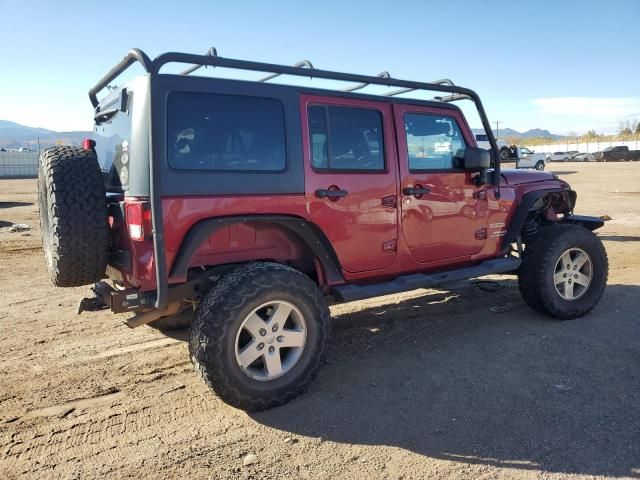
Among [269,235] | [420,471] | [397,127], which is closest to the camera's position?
[420,471]

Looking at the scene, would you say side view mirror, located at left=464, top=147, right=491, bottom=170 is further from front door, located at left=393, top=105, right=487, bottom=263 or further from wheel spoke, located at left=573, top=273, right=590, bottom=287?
wheel spoke, located at left=573, top=273, right=590, bottom=287

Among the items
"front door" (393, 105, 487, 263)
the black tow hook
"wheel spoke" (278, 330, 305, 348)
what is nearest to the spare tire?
the black tow hook

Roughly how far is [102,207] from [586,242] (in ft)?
15.0

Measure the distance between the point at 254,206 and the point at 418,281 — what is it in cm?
167

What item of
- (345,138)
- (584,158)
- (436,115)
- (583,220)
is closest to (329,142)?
(345,138)

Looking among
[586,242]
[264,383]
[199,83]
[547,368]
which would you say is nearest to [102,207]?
[199,83]

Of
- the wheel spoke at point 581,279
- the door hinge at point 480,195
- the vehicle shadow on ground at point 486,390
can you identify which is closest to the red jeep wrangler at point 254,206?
the door hinge at point 480,195

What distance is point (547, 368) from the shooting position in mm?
4160

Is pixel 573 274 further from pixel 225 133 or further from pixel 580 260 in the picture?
pixel 225 133

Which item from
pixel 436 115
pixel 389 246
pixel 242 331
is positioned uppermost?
pixel 436 115

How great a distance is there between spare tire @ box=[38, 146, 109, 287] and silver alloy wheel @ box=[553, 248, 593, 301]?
13.8ft

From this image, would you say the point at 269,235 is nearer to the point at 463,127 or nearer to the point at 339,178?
the point at 339,178

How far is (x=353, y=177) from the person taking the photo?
4113 mm

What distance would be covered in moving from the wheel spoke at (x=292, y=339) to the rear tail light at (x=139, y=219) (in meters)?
1.13
